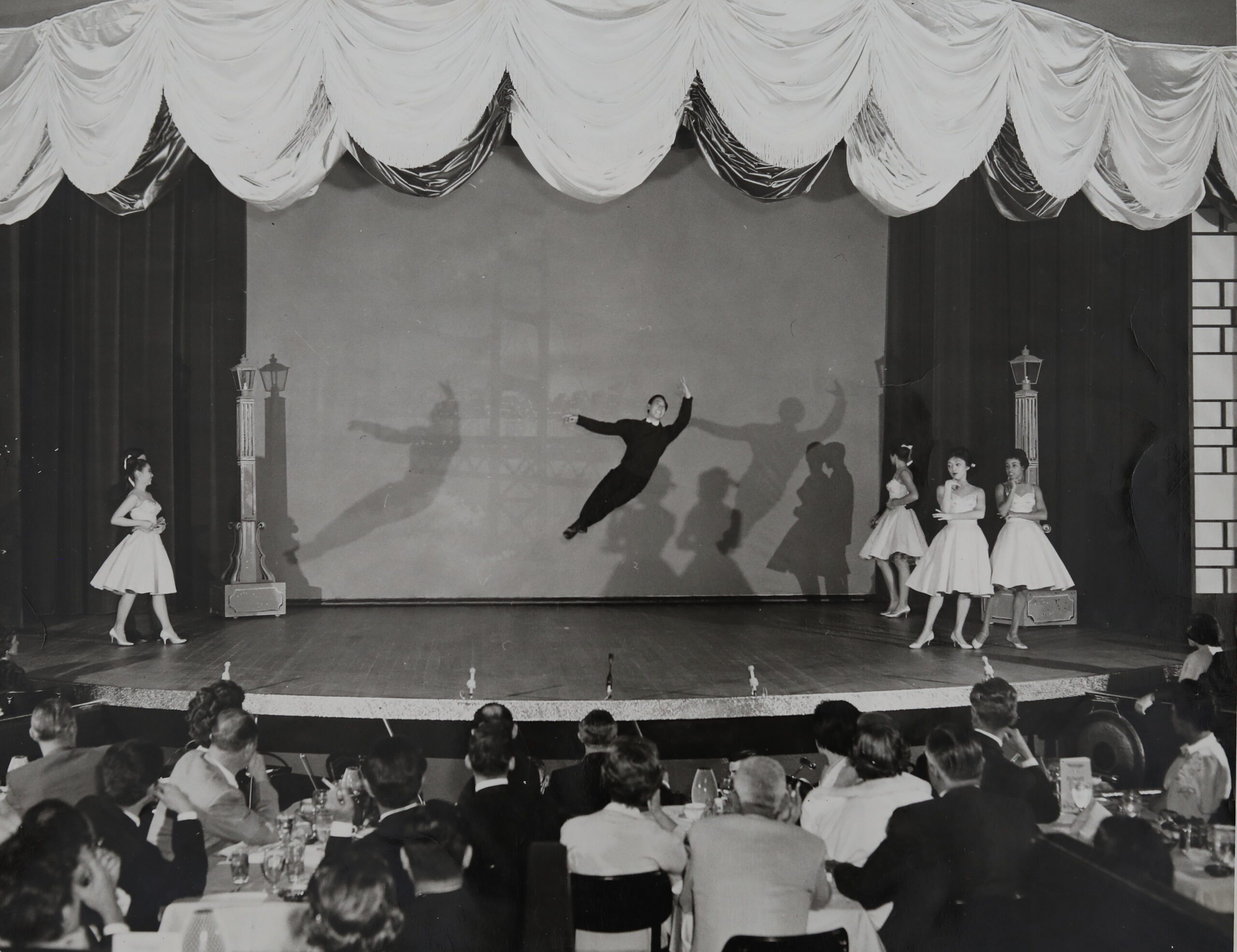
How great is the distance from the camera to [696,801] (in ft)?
10.5

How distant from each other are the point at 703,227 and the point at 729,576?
2993 millimetres

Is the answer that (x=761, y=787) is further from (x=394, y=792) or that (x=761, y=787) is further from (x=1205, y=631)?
(x=1205, y=631)

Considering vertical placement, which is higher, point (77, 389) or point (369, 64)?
point (369, 64)

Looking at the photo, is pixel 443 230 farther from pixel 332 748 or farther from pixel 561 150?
pixel 332 748

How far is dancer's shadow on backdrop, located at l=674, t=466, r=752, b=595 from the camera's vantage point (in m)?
8.04

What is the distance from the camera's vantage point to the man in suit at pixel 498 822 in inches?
108

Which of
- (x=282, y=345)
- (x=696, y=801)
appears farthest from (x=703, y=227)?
(x=696, y=801)

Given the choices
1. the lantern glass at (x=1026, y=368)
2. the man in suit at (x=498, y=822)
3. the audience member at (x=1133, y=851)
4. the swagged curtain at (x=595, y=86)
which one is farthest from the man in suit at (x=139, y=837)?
the lantern glass at (x=1026, y=368)

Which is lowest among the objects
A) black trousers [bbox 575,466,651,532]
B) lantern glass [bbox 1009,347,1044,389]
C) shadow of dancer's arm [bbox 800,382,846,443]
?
black trousers [bbox 575,466,651,532]

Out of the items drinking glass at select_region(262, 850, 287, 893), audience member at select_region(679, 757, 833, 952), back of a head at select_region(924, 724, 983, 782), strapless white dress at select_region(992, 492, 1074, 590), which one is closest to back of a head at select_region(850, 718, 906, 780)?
back of a head at select_region(924, 724, 983, 782)

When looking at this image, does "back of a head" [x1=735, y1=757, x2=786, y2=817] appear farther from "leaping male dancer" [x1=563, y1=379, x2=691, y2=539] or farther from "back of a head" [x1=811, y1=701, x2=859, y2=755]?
"leaping male dancer" [x1=563, y1=379, x2=691, y2=539]

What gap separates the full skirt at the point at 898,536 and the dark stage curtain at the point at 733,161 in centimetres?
255

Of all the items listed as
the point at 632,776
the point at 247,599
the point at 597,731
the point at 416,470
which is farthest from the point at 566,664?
the point at 416,470

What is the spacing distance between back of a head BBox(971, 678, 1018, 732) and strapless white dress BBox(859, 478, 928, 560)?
3502 mm
